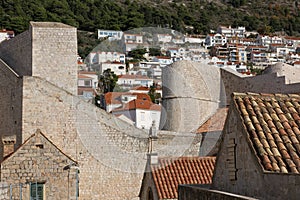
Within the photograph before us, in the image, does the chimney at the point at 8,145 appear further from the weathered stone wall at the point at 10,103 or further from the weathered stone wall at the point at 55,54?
the weathered stone wall at the point at 55,54

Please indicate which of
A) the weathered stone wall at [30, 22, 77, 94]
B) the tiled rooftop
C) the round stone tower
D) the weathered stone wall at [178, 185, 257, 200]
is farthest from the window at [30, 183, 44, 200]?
the round stone tower

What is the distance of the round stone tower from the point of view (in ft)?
70.0

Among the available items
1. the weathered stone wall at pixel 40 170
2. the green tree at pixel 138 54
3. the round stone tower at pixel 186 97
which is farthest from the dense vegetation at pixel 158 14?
the weathered stone wall at pixel 40 170

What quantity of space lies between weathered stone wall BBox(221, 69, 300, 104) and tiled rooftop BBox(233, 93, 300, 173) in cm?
972

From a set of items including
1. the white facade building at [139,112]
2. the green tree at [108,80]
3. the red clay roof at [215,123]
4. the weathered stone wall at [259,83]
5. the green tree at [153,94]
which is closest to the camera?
the weathered stone wall at [259,83]

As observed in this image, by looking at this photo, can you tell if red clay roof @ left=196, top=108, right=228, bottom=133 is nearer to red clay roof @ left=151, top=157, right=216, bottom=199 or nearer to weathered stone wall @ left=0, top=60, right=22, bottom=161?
red clay roof @ left=151, top=157, right=216, bottom=199

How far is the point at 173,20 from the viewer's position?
122 metres

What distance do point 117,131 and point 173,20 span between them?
106498 millimetres

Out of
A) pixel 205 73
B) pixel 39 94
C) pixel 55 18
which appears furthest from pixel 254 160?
pixel 55 18

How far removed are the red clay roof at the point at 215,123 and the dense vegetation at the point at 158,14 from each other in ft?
177

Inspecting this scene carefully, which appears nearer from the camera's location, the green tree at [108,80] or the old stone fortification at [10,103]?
the old stone fortification at [10,103]

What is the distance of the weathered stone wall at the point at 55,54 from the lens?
57.2ft

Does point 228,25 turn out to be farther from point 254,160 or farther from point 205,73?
point 254,160

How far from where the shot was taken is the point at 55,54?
17594 mm
